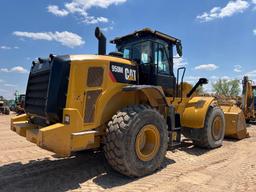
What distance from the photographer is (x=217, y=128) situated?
904cm

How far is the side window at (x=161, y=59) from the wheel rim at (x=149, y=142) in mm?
1828

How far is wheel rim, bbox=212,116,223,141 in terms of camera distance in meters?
8.82

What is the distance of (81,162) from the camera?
22.1 ft

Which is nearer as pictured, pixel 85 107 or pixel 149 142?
pixel 85 107

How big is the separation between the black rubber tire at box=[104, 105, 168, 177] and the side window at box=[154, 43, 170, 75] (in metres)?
1.80

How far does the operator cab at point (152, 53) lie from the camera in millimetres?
7059

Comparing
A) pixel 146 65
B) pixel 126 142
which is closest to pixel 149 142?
pixel 126 142

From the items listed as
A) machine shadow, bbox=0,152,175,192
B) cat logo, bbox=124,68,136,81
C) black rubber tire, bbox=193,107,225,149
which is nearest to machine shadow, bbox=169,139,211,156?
black rubber tire, bbox=193,107,225,149

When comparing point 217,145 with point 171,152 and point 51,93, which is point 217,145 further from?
point 51,93

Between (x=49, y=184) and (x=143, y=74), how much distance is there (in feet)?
10.5

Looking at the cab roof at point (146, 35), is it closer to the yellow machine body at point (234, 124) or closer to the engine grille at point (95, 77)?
the engine grille at point (95, 77)

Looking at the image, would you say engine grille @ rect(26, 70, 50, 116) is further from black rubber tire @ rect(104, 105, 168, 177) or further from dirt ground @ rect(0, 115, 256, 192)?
black rubber tire @ rect(104, 105, 168, 177)

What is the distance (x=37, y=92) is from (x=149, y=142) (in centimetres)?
253

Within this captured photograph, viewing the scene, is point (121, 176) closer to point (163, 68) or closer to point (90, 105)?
point (90, 105)
